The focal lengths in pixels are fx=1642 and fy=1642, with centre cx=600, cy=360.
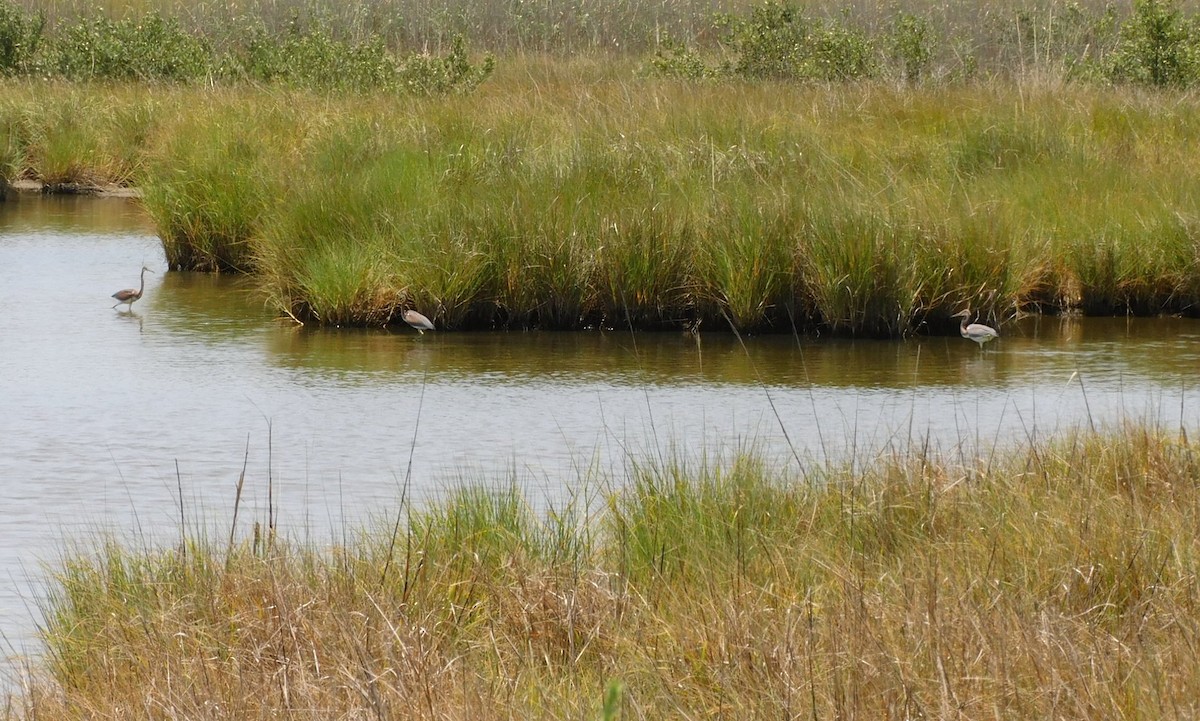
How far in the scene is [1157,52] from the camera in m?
18.0

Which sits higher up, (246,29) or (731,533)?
(246,29)

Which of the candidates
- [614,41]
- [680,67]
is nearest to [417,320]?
[680,67]

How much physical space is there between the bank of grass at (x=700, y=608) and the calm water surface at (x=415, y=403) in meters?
0.50

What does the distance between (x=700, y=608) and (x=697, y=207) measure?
7.21m

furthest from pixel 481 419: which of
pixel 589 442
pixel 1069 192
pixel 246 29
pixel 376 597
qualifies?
pixel 246 29

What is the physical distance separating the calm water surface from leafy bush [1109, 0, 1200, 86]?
731 cm

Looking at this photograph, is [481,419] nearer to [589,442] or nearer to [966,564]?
[589,442]

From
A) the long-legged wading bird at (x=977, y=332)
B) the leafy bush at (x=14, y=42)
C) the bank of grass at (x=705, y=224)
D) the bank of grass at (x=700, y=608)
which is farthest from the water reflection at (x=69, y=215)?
the bank of grass at (x=700, y=608)

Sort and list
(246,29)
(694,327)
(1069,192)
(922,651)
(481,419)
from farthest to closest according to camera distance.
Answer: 1. (246,29)
2. (1069,192)
3. (694,327)
4. (481,419)
5. (922,651)

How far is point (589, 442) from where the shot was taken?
26.2 feet

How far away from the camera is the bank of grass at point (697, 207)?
10.8m

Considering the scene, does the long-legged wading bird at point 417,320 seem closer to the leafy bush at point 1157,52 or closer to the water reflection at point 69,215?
the water reflection at point 69,215

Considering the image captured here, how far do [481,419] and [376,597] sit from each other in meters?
3.92

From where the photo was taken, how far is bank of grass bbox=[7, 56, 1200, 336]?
10805mm
